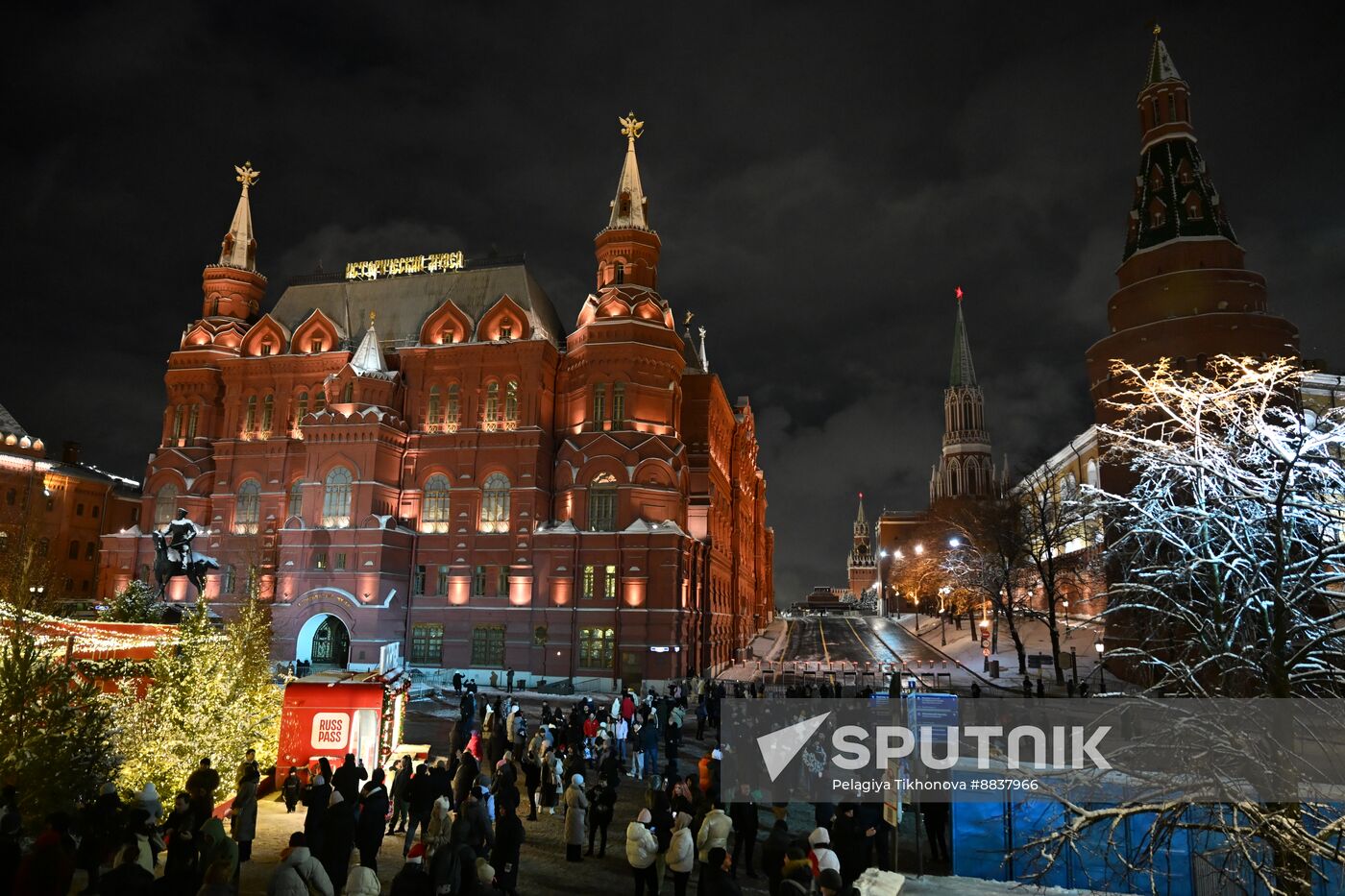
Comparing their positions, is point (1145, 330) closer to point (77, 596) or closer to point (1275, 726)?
point (1275, 726)

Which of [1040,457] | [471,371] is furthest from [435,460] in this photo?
[1040,457]

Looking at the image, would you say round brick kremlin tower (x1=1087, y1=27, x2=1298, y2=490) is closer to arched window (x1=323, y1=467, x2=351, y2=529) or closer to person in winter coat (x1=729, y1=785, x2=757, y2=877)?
person in winter coat (x1=729, y1=785, x2=757, y2=877)

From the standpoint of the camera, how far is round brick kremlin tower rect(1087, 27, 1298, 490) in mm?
41656

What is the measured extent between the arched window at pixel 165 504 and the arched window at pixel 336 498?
40.9 feet

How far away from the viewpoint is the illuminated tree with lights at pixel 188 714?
49.6 ft

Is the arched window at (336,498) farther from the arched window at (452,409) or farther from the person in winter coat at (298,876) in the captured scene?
the person in winter coat at (298,876)

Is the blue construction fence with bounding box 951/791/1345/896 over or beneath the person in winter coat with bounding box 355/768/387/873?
beneath

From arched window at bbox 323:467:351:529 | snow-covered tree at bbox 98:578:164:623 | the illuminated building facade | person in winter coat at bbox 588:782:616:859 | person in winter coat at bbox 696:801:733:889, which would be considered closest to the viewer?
person in winter coat at bbox 696:801:733:889

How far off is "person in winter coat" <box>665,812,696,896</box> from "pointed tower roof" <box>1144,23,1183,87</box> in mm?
52283

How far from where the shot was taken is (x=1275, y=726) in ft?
26.7

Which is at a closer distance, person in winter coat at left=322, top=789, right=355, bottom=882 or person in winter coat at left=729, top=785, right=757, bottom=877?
person in winter coat at left=322, top=789, right=355, bottom=882

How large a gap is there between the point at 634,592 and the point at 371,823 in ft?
103

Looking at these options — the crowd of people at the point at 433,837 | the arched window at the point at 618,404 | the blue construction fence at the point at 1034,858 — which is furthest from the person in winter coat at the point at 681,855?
the arched window at the point at 618,404

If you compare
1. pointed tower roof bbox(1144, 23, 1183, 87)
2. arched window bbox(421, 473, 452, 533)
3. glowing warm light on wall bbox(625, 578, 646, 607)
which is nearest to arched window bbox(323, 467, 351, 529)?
arched window bbox(421, 473, 452, 533)
